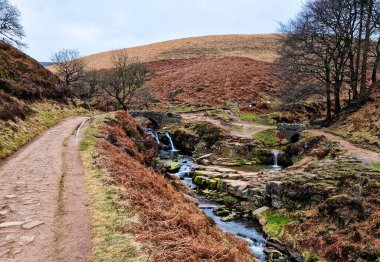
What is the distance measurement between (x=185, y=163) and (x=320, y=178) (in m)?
14.6

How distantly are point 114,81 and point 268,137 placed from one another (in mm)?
24519

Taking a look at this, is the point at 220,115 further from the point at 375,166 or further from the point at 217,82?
the point at 375,166

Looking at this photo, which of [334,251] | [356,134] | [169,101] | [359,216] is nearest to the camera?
[334,251]

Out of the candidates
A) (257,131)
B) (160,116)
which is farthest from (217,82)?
(257,131)

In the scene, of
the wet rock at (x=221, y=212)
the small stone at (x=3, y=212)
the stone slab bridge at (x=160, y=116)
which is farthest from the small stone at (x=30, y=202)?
the stone slab bridge at (x=160, y=116)

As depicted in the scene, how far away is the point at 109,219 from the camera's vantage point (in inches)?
290

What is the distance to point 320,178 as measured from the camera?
15914 millimetres

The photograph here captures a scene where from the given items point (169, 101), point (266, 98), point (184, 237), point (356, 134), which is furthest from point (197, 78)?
point (184, 237)

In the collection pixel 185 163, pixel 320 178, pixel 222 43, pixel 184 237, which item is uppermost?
pixel 222 43

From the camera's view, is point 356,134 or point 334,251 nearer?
point 334,251

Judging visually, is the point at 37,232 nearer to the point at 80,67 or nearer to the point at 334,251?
the point at 334,251

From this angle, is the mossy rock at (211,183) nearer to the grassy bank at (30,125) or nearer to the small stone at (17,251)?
the grassy bank at (30,125)

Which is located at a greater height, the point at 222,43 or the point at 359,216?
the point at 222,43

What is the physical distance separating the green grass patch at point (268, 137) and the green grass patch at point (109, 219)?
21.8 meters
